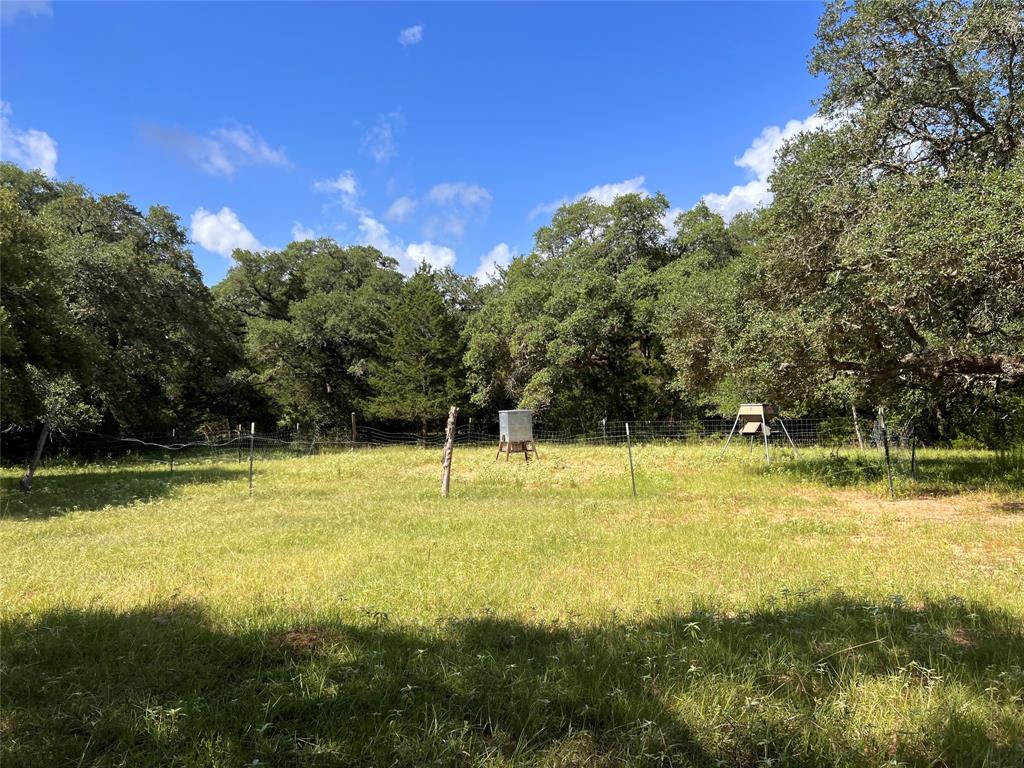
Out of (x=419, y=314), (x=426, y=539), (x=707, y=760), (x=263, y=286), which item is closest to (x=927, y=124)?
(x=426, y=539)

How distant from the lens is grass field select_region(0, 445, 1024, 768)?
2549mm

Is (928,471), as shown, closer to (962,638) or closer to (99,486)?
(962,638)

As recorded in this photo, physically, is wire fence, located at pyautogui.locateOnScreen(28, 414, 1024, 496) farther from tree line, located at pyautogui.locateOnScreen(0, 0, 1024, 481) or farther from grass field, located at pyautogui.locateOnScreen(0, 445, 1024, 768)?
grass field, located at pyautogui.locateOnScreen(0, 445, 1024, 768)

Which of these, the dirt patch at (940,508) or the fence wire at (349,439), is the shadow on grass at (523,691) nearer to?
the dirt patch at (940,508)

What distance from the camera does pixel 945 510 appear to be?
344 inches

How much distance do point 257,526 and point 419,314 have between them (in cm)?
2277

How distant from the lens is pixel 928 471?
12.2m

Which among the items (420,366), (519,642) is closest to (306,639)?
(519,642)

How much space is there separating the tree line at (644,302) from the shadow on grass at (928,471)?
60.0 inches

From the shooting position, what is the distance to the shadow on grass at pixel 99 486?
10.9m

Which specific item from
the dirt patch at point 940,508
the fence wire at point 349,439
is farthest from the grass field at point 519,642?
the fence wire at point 349,439

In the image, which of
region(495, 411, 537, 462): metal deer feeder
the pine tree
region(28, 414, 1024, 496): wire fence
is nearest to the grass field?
region(28, 414, 1024, 496): wire fence

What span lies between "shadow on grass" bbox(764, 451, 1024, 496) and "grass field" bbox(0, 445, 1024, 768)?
7.33 feet

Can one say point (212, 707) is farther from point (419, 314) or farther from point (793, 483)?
→ point (419, 314)
